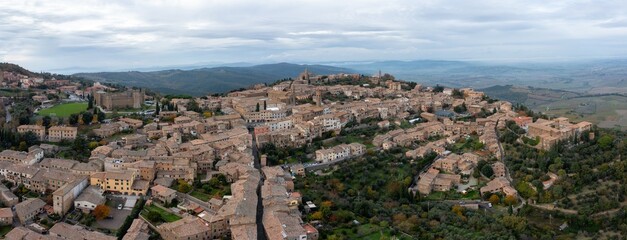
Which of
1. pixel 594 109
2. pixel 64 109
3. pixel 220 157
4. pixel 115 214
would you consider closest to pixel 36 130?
pixel 64 109

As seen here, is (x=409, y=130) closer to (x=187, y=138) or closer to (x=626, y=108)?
(x=187, y=138)

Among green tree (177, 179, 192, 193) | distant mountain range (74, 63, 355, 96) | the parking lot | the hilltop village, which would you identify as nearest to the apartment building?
the hilltop village

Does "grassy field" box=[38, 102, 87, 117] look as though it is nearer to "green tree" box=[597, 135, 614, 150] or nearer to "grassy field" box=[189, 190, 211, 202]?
"grassy field" box=[189, 190, 211, 202]

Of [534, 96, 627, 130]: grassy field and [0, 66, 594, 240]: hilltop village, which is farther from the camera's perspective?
[534, 96, 627, 130]: grassy field

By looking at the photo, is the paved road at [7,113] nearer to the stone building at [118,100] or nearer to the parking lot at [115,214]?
the stone building at [118,100]

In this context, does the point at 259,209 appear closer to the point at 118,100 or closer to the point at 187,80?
the point at 118,100

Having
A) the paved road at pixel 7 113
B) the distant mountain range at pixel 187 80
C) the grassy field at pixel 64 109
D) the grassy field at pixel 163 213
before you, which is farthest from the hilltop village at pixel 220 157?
the distant mountain range at pixel 187 80

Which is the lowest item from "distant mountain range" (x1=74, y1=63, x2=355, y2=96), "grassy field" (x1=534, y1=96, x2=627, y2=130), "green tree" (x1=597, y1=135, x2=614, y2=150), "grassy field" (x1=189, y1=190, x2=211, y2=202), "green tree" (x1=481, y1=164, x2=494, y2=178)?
"grassy field" (x1=534, y1=96, x2=627, y2=130)
